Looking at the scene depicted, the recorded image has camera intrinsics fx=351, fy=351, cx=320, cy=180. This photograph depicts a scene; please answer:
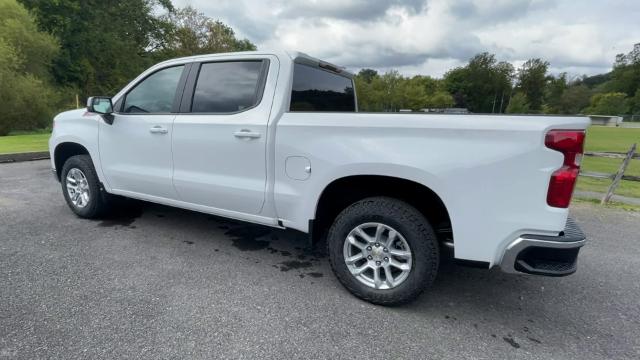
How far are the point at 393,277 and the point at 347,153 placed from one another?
1.02 meters

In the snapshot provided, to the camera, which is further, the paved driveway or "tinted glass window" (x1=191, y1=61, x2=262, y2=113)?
"tinted glass window" (x1=191, y1=61, x2=262, y2=113)

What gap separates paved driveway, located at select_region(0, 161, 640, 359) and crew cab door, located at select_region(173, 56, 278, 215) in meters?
0.69

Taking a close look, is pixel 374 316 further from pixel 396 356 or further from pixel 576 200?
pixel 576 200

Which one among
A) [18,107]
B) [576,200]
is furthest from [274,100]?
[18,107]

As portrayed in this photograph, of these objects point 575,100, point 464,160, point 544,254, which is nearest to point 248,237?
point 464,160

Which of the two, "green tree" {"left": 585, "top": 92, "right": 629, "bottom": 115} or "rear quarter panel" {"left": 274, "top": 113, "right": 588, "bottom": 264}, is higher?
"green tree" {"left": 585, "top": 92, "right": 629, "bottom": 115}

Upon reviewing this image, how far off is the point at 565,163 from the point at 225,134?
100 inches

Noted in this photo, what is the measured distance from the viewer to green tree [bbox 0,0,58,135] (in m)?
20.3

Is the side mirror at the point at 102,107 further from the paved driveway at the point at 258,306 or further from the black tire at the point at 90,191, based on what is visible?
the paved driveway at the point at 258,306

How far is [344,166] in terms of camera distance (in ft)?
8.57

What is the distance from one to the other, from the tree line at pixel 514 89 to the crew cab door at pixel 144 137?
57.0m

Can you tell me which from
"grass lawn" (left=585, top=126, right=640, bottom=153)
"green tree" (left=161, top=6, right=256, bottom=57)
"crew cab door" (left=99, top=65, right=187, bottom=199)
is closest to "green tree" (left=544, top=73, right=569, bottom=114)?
"grass lawn" (left=585, top=126, right=640, bottom=153)

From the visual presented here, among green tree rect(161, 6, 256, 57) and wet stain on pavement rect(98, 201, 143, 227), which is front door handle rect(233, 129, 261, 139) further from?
green tree rect(161, 6, 256, 57)

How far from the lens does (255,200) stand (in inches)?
121
